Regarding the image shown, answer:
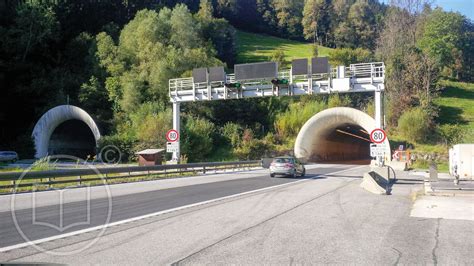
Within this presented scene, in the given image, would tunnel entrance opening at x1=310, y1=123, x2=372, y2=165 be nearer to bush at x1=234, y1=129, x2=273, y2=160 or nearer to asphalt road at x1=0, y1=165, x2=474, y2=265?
bush at x1=234, y1=129, x2=273, y2=160

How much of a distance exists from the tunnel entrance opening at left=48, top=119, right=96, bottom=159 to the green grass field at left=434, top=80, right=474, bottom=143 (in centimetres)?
4484

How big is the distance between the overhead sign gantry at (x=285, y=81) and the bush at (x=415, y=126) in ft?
68.4

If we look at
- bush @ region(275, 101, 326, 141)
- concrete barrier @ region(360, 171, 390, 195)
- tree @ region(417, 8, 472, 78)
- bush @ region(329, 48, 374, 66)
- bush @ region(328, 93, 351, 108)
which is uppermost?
tree @ region(417, 8, 472, 78)

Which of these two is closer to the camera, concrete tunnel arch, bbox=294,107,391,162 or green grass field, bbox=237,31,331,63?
concrete tunnel arch, bbox=294,107,391,162

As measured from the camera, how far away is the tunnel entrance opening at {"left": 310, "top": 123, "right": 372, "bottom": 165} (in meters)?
52.9

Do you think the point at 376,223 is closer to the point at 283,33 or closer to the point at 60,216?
the point at 60,216

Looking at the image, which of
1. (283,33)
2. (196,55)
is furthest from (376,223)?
(283,33)

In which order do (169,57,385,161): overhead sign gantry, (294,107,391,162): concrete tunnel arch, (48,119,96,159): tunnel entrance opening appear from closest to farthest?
(169,57,385,161): overhead sign gantry
(294,107,391,162): concrete tunnel arch
(48,119,96,159): tunnel entrance opening

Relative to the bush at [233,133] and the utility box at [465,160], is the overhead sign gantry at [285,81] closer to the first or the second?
the utility box at [465,160]

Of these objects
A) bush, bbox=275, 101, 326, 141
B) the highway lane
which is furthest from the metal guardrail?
bush, bbox=275, 101, 326, 141

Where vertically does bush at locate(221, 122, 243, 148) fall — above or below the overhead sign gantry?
below

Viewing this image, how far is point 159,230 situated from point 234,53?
9287 cm

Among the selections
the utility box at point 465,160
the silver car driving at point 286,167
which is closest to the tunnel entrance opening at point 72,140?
the silver car driving at point 286,167

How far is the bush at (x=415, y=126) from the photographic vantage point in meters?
53.5
